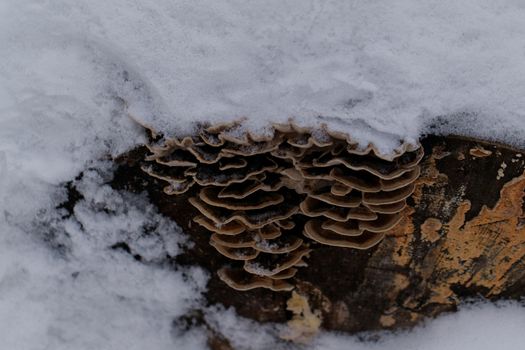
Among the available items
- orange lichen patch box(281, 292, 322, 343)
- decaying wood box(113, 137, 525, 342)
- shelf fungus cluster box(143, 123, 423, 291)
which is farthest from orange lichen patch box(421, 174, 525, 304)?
orange lichen patch box(281, 292, 322, 343)

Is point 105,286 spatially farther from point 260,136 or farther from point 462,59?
point 462,59

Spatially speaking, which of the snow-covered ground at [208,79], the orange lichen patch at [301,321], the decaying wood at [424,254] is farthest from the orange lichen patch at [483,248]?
the orange lichen patch at [301,321]

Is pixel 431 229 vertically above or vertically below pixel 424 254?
above

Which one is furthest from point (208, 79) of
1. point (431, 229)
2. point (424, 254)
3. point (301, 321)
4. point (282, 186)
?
point (301, 321)

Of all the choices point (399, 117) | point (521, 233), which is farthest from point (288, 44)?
point (521, 233)

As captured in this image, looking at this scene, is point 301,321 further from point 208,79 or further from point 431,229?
point 208,79

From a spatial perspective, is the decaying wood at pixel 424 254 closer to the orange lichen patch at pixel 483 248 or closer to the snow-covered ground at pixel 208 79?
the orange lichen patch at pixel 483 248

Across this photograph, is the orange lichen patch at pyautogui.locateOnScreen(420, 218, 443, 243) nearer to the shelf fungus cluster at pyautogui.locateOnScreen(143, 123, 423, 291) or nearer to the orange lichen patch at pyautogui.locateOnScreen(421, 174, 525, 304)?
the orange lichen patch at pyautogui.locateOnScreen(421, 174, 525, 304)
